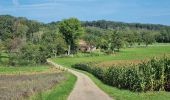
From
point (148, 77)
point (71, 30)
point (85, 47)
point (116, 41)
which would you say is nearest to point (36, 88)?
point (148, 77)

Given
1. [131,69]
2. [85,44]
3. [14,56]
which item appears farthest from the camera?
[85,44]

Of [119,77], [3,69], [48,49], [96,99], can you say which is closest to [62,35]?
[48,49]

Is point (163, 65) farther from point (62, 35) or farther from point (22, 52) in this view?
point (62, 35)

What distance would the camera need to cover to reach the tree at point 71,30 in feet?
488

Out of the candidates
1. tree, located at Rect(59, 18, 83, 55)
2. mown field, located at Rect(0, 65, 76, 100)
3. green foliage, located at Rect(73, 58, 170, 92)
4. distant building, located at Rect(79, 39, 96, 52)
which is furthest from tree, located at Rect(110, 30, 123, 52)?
green foliage, located at Rect(73, 58, 170, 92)

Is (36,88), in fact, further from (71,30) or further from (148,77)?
(71,30)

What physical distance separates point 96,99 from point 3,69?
59634mm

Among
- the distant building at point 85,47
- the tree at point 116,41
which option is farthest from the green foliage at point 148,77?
the distant building at point 85,47

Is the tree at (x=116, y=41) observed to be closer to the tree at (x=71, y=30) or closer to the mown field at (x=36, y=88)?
the tree at (x=71, y=30)

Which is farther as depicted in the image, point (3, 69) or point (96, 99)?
point (3, 69)

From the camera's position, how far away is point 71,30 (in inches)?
5822

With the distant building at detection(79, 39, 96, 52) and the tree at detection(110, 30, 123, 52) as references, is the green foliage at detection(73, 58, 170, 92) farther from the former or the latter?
the distant building at detection(79, 39, 96, 52)

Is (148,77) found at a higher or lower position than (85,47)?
higher

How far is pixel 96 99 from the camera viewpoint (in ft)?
103
